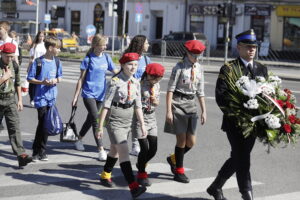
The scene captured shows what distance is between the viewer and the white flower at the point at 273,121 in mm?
5664

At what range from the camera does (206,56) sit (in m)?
34.3

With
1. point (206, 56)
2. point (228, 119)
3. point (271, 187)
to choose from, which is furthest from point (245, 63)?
Result: point (206, 56)

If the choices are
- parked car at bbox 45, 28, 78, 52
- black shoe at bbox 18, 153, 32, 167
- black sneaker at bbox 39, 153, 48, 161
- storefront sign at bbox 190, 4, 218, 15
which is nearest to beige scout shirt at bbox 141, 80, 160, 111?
black shoe at bbox 18, 153, 32, 167

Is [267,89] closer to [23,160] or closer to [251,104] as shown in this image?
[251,104]

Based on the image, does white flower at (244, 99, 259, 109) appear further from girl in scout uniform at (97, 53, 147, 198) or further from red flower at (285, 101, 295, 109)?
girl in scout uniform at (97, 53, 147, 198)

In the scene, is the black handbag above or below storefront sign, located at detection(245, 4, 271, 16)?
below

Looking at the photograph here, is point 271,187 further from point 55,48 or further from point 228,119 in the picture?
point 55,48

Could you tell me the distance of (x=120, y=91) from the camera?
6633 mm

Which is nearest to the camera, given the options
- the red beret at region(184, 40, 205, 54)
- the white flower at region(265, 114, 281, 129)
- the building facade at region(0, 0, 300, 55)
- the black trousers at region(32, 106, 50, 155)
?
the white flower at region(265, 114, 281, 129)

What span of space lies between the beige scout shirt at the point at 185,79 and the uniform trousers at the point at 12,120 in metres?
2.14

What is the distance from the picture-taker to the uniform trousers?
308 inches

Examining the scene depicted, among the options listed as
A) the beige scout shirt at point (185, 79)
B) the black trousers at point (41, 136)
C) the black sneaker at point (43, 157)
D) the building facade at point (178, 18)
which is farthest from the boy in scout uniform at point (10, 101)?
the building facade at point (178, 18)

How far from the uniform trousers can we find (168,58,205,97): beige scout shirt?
2.14 metres

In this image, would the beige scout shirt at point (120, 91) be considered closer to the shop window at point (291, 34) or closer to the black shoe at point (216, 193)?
the black shoe at point (216, 193)
